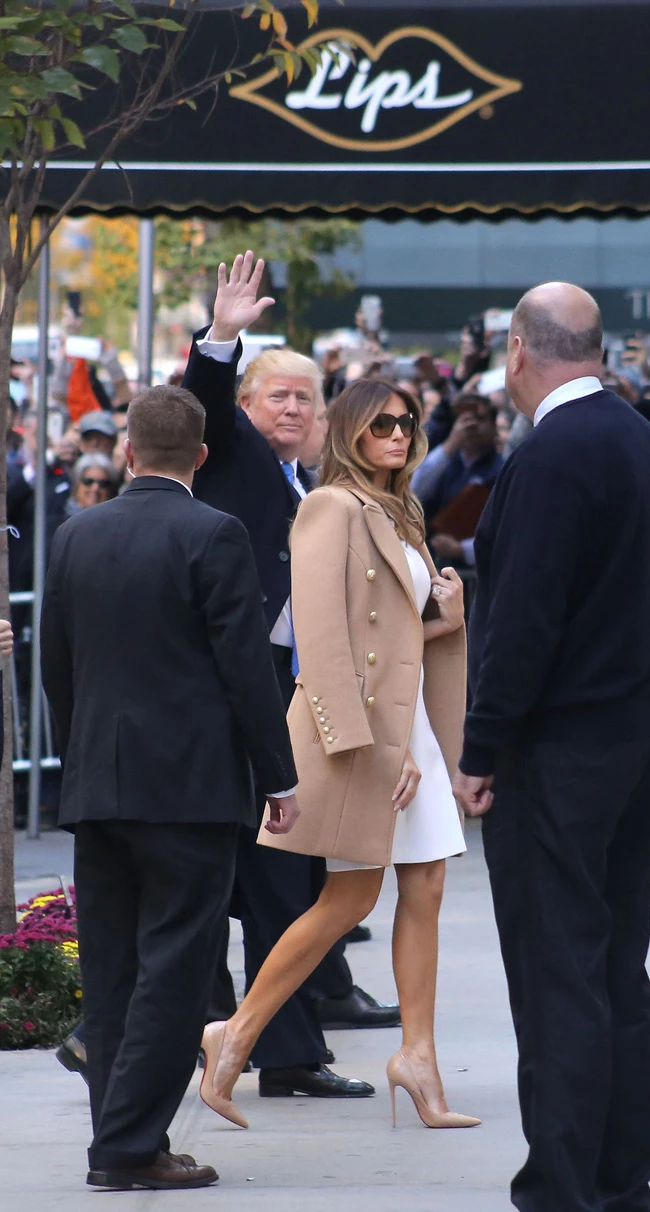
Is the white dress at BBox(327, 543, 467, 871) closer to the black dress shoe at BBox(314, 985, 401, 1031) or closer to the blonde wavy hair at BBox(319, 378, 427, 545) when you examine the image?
the blonde wavy hair at BBox(319, 378, 427, 545)

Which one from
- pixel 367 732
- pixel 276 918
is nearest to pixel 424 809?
pixel 367 732

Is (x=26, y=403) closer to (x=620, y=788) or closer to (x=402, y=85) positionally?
(x=402, y=85)

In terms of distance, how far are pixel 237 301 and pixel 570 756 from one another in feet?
6.24

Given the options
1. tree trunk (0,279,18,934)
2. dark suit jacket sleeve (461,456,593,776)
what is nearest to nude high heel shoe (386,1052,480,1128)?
dark suit jacket sleeve (461,456,593,776)

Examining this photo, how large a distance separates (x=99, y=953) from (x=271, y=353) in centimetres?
220

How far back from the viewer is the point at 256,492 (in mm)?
5961

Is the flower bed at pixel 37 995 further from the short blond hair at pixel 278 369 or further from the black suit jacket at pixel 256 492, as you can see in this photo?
the short blond hair at pixel 278 369

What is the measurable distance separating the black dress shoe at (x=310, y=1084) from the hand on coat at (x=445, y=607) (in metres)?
1.27

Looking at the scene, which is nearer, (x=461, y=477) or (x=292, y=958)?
(x=292, y=958)

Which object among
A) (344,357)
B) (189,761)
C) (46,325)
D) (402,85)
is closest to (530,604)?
(189,761)

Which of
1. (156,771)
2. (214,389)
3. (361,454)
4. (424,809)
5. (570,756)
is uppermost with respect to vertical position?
(214,389)

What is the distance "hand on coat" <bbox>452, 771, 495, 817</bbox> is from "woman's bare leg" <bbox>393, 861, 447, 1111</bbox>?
1.12m

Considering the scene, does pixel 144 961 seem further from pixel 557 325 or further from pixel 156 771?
pixel 557 325

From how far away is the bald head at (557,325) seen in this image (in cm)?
431
